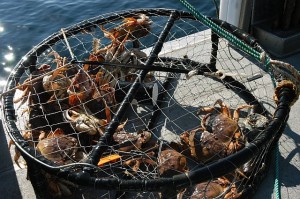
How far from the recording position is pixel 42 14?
32.3ft

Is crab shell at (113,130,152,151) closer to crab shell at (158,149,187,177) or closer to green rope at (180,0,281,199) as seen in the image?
crab shell at (158,149,187,177)

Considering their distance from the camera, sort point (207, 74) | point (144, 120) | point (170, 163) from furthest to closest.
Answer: point (144, 120)
point (207, 74)
point (170, 163)

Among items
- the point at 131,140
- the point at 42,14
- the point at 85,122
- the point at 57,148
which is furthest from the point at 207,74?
the point at 42,14

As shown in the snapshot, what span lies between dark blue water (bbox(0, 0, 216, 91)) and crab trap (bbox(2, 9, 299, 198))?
174 inches

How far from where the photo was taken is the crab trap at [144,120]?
2.74 meters

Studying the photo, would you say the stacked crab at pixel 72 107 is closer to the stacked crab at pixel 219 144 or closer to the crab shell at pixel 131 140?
the crab shell at pixel 131 140

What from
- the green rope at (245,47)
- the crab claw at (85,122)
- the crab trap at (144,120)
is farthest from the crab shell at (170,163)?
the green rope at (245,47)

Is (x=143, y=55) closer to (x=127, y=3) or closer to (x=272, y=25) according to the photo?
(x=272, y=25)

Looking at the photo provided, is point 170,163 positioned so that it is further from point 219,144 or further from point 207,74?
point 207,74

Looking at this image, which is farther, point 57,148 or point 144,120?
point 144,120

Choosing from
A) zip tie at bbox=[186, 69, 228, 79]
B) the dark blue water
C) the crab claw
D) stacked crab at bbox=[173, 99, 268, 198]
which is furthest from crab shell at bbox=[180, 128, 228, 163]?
the dark blue water

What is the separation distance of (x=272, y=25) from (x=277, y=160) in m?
2.78

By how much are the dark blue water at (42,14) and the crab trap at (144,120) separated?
14.5 ft

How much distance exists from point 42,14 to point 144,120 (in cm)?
654
